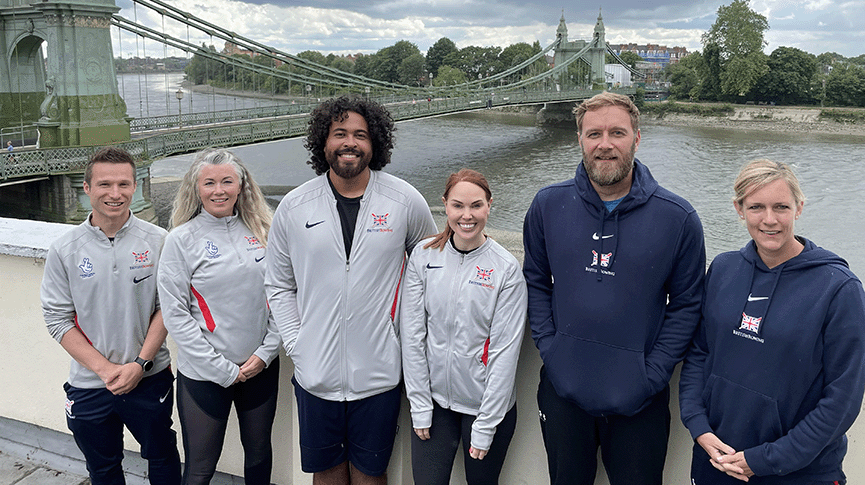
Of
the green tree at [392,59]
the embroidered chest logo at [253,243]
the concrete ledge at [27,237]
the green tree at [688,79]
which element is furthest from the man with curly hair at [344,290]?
the green tree at [392,59]

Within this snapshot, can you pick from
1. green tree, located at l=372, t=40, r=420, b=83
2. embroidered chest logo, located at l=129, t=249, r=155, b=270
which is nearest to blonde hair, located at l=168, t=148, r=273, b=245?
embroidered chest logo, located at l=129, t=249, r=155, b=270

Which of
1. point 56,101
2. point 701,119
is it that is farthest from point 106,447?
point 701,119

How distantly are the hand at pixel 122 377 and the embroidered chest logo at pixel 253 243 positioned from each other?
0.51 m

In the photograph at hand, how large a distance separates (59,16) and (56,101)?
74.7 inches

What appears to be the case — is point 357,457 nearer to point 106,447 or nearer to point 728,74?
point 106,447

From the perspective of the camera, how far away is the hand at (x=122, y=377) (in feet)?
7.07

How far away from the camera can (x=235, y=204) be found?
87.9 inches

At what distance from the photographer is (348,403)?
207 cm

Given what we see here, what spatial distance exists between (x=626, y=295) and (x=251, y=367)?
113 cm

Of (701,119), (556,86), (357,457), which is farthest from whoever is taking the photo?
(556,86)

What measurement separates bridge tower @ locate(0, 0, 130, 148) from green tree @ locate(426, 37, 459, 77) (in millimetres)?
53183

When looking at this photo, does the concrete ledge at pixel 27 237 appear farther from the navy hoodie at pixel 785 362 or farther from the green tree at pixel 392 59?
the green tree at pixel 392 59

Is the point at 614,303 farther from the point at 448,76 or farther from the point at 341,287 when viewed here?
the point at 448,76

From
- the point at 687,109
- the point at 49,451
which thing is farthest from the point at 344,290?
the point at 687,109
